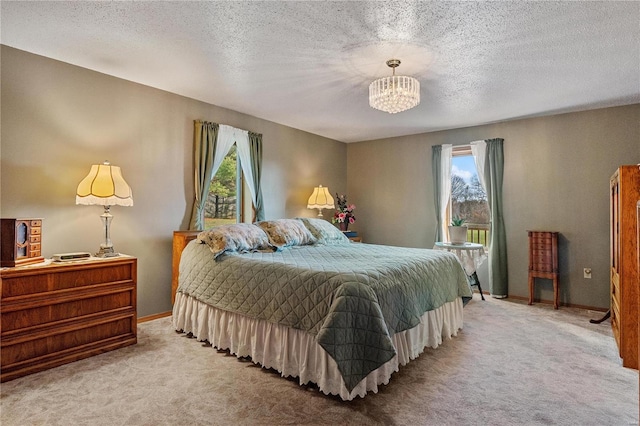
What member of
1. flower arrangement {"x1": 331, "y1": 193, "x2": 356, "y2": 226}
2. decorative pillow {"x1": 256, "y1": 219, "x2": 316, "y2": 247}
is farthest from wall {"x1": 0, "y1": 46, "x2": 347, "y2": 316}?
flower arrangement {"x1": 331, "y1": 193, "x2": 356, "y2": 226}

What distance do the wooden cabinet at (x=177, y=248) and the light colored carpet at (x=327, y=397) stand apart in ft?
2.47

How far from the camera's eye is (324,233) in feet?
13.5

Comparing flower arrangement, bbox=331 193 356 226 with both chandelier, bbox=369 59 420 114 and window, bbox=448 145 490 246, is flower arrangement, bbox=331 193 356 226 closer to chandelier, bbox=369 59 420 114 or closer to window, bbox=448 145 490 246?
window, bbox=448 145 490 246

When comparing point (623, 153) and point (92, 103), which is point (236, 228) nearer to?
point (92, 103)

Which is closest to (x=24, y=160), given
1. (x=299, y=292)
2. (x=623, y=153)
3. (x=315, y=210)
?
(x=299, y=292)

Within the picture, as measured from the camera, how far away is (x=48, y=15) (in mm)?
2229

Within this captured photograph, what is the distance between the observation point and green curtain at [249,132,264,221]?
4531 millimetres

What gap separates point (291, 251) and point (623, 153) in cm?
406

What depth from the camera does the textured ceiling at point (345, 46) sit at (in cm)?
214

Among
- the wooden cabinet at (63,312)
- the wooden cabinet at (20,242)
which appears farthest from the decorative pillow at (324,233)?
the wooden cabinet at (20,242)

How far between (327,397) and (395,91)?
7.49 feet

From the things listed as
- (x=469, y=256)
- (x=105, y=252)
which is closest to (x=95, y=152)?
(x=105, y=252)

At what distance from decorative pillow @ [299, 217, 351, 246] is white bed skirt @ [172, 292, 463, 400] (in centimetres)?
149

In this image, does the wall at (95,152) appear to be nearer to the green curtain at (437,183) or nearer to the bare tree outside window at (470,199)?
the green curtain at (437,183)
